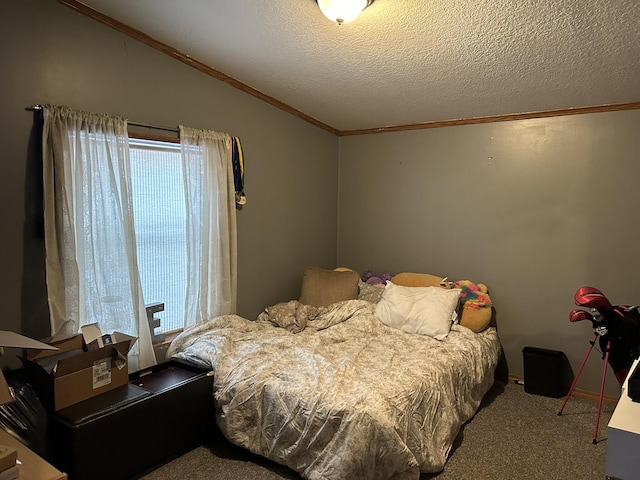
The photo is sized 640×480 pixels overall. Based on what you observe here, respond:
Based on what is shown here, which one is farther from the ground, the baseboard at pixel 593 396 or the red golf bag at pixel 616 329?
the red golf bag at pixel 616 329

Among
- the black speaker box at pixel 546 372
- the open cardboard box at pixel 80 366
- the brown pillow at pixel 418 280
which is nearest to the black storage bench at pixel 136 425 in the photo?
the open cardboard box at pixel 80 366

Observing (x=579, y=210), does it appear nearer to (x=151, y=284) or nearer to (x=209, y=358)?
(x=209, y=358)

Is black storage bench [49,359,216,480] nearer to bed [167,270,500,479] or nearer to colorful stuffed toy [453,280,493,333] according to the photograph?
bed [167,270,500,479]

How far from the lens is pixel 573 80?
2729mm

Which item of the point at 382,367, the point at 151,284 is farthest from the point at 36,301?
the point at 382,367

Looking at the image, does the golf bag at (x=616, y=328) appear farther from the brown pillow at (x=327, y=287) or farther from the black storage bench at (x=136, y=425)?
the black storage bench at (x=136, y=425)

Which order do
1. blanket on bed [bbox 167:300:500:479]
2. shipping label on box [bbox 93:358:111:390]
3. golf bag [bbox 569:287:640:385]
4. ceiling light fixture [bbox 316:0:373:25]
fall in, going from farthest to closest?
1. golf bag [bbox 569:287:640:385]
2. shipping label on box [bbox 93:358:111:390]
3. blanket on bed [bbox 167:300:500:479]
4. ceiling light fixture [bbox 316:0:373:25]

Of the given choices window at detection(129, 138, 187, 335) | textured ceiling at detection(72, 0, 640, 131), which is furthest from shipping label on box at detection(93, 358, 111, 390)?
textured ceiling at detection(72, 0, 640, 131)

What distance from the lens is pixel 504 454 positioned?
2.49 metres

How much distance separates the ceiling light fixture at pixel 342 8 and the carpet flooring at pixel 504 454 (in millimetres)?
2332

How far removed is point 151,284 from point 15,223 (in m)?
0.90

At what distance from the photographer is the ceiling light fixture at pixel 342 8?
1.92m

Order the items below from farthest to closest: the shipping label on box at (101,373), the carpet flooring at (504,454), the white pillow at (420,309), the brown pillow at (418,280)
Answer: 1. the brown pillow at (418,280)
2. the white pillow at (420,309)
3. the carpet flooring at (504,454)
4. the shipping label on box at (101,373)

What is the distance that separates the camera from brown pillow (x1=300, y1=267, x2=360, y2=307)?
360cm
